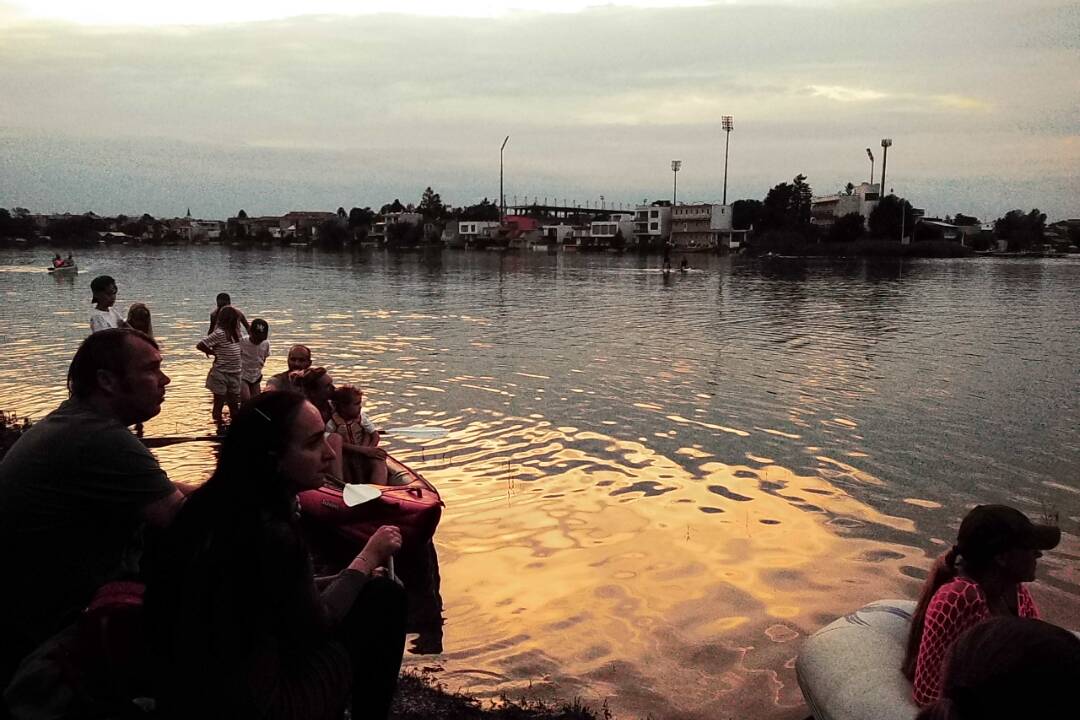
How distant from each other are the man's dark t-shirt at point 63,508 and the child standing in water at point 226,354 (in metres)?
8.81

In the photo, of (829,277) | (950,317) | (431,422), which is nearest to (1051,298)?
(950,317)

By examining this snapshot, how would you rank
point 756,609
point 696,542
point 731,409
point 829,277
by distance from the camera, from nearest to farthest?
point 756,609, point 696,542, point 731,409, point 829,277

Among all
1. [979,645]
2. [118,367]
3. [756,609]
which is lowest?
[756,609]

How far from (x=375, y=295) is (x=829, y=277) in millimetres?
33676

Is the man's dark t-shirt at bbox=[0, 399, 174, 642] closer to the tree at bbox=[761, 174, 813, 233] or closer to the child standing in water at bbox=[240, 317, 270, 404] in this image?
the child standing in water at bbox=[240, 317, 270, 404]

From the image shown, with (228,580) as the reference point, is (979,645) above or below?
above

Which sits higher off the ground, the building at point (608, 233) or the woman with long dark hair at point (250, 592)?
the building at point (608, 233)

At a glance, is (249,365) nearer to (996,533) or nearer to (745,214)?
(996,533)

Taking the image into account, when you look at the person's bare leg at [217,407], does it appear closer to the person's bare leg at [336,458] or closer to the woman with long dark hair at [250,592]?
the person's bare leg at [336,458]

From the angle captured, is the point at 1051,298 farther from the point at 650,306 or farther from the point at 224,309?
the point at 224,309

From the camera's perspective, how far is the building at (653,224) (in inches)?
6137

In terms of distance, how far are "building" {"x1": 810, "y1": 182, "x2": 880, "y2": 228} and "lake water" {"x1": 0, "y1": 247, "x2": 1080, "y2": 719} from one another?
425 ft

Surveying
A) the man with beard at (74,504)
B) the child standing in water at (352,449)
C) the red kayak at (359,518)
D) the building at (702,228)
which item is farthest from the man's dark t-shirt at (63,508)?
the building at (702,228)

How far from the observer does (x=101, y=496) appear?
337cm
